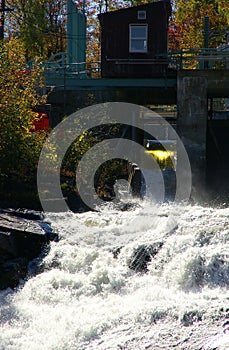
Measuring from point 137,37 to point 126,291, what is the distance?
47.7ft

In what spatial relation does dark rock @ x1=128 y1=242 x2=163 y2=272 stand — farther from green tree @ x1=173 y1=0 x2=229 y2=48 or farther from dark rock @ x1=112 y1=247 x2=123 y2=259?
green tree @ x1=173 y1=0 x2=229 y2=48

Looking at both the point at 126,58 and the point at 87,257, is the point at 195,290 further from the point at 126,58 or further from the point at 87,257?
the point at 126,58

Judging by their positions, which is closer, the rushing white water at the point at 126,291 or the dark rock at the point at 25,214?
the rushing white water at the point at 126,291

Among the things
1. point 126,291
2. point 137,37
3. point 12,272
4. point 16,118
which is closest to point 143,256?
point 126,291

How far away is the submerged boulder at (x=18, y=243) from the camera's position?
Answer: 1430 centimetres

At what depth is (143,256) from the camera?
573 inches

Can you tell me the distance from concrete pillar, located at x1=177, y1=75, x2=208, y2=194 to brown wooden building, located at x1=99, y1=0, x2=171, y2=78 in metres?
2.60

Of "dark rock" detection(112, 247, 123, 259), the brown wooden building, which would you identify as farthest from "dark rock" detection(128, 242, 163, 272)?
the brown wooden building

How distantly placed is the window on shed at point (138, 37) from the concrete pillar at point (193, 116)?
10.3ft

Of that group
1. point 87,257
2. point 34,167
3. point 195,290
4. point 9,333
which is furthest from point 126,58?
point 9,333

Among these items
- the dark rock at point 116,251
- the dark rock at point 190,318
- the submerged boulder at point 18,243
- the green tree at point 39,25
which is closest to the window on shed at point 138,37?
the submerged boulder at point 18,243

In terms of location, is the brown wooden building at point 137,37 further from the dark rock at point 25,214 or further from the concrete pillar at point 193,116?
the dark rock at point 25,214

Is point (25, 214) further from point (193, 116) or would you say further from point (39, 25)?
point (39, 25)

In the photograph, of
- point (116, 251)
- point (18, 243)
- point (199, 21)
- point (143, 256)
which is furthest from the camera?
point (199, 21)
